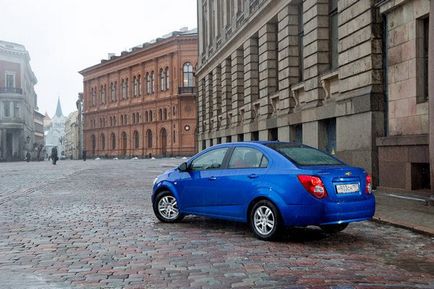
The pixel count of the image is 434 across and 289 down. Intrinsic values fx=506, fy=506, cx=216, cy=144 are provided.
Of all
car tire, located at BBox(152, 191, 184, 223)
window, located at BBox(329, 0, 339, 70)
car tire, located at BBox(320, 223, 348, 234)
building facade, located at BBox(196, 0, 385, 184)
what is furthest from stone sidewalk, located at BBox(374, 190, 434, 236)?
window, located at BBox(329, 0, 339, 70)

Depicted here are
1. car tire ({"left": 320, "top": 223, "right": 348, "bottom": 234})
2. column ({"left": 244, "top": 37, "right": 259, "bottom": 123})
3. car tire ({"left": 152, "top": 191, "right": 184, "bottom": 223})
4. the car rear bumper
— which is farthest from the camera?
column ({"left": 244, "top": 37, "right": 259, "bottom": 123})

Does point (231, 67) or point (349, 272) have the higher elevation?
Answer: point (231, 67)

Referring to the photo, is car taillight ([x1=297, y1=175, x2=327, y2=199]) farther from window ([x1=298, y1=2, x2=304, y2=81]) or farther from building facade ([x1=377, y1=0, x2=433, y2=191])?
window ([x1=298, y1=2, x2=304, y2=81])

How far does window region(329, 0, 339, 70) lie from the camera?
1727 cm

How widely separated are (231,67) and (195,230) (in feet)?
78.4

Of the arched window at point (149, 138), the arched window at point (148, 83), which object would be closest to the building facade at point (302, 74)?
the arched window at point (149, 138)

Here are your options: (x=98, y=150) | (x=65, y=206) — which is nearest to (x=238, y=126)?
(x=65, y=206)

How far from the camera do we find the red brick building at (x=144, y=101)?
74625 mm

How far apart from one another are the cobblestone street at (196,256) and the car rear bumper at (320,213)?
1.19 ft

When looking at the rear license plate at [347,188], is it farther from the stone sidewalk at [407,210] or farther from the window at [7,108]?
the window at [7,108]

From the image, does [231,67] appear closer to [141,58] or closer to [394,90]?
[394,90]

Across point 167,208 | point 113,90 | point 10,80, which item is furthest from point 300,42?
point 10,80

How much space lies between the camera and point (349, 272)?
5.66 meters

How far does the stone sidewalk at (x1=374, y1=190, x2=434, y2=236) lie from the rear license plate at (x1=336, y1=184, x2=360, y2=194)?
150 centimetres
